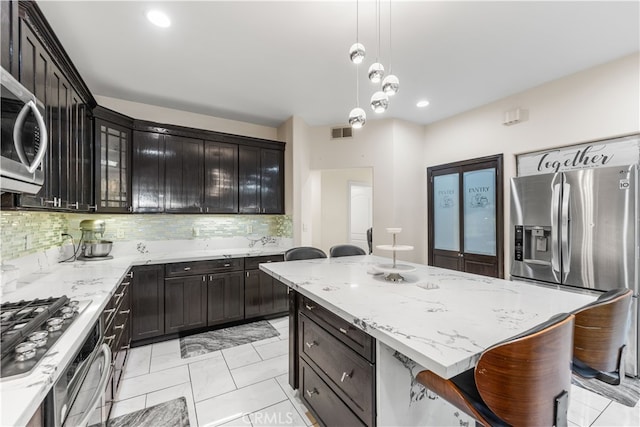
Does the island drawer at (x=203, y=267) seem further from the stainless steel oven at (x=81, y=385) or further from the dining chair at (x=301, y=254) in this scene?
the stainless steel oven at (x=81, y=385)

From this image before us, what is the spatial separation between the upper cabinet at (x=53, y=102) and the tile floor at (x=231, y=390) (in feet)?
5.24

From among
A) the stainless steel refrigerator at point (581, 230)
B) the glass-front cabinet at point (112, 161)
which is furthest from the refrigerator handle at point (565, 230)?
the glass-front cabinet at point (112, 161)

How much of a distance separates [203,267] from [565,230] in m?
4.00

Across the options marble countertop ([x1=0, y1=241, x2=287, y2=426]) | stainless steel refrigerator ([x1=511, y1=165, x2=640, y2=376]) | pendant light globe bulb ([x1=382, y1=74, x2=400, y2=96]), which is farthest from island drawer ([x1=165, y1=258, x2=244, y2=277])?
stainless steel refrigerator ([x1=511, y1=165, x2=640, y2=376])

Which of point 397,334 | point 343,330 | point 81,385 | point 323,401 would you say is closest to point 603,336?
point 397,334

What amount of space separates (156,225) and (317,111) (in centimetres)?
271

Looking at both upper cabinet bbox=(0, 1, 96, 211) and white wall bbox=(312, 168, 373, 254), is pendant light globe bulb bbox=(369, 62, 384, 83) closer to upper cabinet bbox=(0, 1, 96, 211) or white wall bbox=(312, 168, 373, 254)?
upper cabinet bbox=(0, 1, 96, 211)

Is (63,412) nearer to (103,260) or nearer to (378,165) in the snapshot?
(103,260)

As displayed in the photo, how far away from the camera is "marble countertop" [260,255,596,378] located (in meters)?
0.99

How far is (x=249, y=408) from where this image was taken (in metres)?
2.08

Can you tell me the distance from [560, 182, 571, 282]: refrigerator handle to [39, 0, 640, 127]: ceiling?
A: 1.28 meters

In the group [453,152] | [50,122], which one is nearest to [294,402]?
[50,122]

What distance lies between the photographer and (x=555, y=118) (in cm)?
306

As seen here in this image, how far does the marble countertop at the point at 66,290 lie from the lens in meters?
0.79
